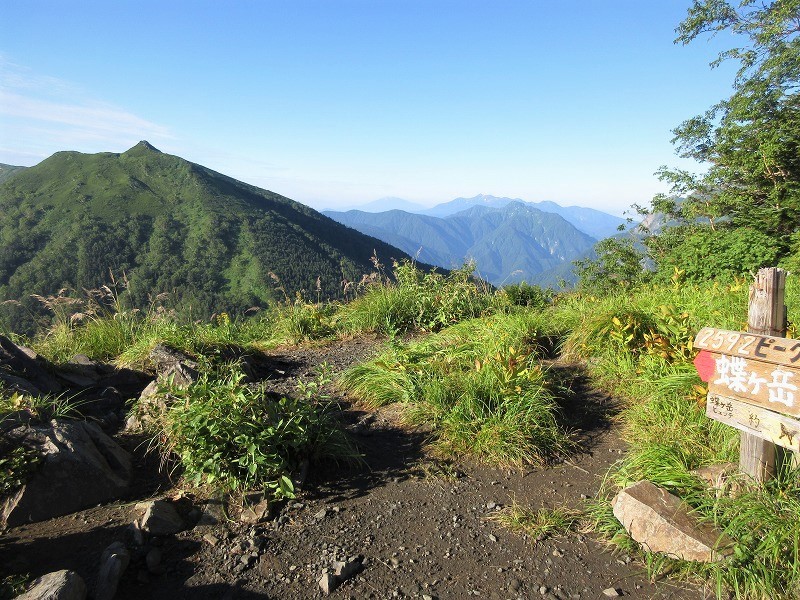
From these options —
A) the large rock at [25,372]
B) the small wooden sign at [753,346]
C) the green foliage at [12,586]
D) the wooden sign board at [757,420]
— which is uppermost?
the small wooden sign at [753,346]

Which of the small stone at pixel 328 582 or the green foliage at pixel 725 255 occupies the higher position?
the green foliage at pixel 725 255

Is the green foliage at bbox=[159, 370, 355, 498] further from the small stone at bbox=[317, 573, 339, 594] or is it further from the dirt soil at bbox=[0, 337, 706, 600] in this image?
the small stone at bbox=[317, 573, 339, 594]

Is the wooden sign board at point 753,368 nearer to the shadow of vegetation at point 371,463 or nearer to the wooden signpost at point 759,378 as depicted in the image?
the wooden signpost at point 759,378

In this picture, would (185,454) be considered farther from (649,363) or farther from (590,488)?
(649,363)

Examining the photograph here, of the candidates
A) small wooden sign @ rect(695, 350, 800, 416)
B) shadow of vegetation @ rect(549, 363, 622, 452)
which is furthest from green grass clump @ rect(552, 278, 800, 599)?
small wooden sign @ rect(695, 350, 800, 416)

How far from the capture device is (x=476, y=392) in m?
4.67

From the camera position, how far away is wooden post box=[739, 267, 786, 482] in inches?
112

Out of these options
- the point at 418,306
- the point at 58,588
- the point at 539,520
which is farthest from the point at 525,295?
the point at 58,588

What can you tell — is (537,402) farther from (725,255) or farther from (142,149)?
(142,149)

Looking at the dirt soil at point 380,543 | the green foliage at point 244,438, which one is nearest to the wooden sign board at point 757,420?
the dirt soil at point 380,543

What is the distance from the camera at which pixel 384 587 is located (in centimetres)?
280

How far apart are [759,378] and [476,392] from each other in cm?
242

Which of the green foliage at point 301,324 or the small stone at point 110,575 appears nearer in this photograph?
the small stone at point 110,575

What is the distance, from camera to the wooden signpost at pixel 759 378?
257 centimetres
